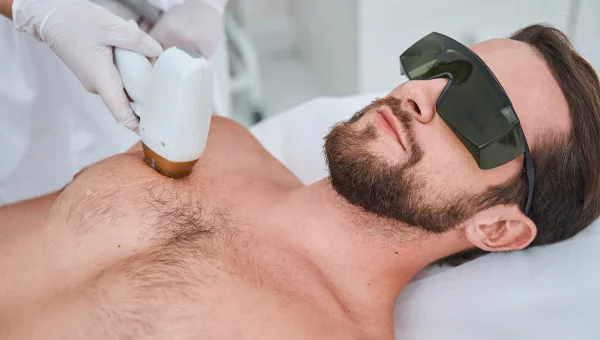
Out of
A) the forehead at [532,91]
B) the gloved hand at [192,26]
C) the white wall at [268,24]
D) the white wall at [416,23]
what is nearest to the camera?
the forehead at [532,91]

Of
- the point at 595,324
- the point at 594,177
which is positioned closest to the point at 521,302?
the point at 595,324

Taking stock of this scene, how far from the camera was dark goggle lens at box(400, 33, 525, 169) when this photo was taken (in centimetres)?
110

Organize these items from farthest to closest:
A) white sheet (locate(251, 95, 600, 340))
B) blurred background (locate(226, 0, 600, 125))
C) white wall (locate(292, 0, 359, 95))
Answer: white wall (locate(292, 0, 359, 95)) → blurred background (locate(226, 0, 600, 125)) → white sheet (locate(251, 95, 600, 340))

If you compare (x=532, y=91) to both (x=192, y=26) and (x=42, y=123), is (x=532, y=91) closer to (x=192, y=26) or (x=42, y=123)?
(x=192, y=26)

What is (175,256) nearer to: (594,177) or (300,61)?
(594,177)

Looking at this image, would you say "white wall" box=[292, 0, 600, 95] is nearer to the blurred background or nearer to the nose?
the blurred background

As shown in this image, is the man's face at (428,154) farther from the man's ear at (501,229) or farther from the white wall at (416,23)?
the white wall at (416,23)

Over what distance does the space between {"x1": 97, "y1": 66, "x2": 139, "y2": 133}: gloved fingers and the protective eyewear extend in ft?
2.04

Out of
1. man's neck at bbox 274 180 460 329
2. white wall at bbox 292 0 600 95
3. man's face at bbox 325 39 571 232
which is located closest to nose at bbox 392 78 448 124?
man's face at bbox 325 39 571 232

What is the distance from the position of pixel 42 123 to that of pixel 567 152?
124cm

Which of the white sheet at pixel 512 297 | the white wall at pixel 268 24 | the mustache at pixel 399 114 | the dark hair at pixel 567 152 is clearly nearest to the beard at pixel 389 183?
the mustache at pixel 399 114

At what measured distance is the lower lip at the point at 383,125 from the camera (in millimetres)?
1172

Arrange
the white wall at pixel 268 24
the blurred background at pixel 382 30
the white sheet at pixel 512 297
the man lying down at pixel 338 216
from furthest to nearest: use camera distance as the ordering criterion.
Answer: the white wall at pixel 268 24 < the blurred background at pixel 382 30 < the white sheet at pixel 512 297 < the man lying down at pixel 338 216

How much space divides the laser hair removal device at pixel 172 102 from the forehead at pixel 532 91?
56cm
